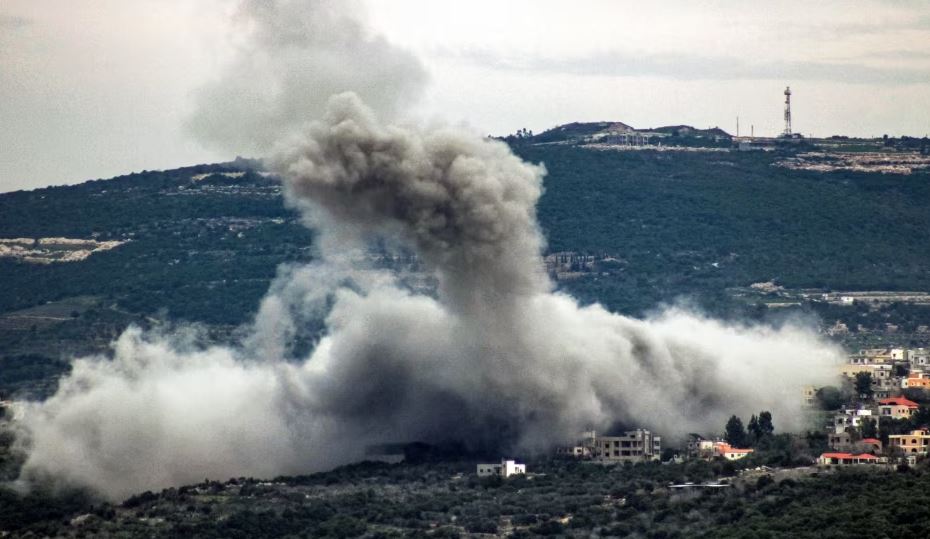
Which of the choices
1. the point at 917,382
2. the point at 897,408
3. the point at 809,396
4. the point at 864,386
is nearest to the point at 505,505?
the point at 897,408

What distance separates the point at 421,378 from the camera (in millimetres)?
104188

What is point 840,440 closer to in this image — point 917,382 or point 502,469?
point 502,469

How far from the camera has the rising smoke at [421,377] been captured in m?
101

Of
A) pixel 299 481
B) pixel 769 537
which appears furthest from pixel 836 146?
pixel 769 537

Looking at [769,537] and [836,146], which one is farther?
[836,146]

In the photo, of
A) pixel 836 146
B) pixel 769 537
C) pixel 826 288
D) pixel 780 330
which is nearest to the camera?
pixel 769 537

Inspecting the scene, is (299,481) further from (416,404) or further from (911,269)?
(911,269)

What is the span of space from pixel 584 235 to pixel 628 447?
2509 inches

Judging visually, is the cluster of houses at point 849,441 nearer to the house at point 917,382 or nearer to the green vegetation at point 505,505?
the house at point 917,382

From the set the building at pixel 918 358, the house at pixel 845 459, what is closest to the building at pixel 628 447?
the house at pixel 845 459

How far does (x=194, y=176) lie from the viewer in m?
180

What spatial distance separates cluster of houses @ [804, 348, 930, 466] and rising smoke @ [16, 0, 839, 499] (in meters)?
3.22

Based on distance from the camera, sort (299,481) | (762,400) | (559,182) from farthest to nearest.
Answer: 1. (559,182)
2. (762,400)
3. (299,481)

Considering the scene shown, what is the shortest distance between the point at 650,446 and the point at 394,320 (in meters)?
9.60
